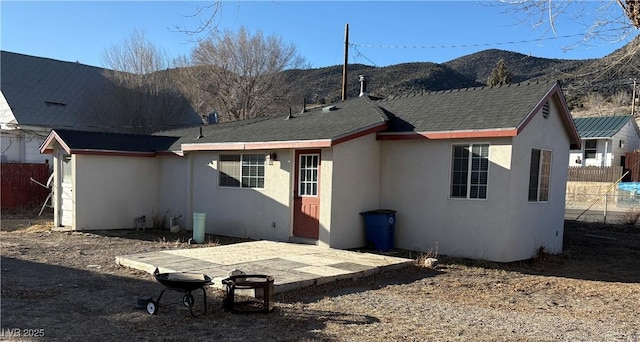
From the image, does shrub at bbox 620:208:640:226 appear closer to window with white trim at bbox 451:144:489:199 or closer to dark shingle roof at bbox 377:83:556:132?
dark shingle roof at bbox 377:83:556:132

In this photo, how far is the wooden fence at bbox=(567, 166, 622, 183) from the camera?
31.8 m

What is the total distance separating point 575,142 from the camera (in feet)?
42.2

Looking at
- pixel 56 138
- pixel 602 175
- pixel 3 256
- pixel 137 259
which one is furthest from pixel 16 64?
pixel 602 175

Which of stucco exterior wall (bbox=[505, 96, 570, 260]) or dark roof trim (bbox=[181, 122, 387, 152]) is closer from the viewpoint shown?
stucco exterior wall (bbox=[505, 96, 570, 260])

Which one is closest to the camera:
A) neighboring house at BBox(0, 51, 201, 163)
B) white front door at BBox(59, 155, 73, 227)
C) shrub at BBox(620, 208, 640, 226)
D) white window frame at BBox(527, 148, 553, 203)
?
white window frame at BBox(527, 148, 553, 203)

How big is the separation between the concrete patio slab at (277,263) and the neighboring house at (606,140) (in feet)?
112

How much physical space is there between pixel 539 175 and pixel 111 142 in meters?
12.5

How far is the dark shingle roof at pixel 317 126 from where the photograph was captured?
1148 centimetres

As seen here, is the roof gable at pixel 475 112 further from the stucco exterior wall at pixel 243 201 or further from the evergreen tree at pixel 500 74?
the evergreen tree at pixel 500 74

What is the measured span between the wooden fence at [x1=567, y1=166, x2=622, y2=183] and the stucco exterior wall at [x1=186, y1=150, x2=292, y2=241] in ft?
90.4

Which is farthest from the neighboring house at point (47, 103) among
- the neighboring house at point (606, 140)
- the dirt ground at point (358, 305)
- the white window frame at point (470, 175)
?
the neighboring house at point (606, 140)

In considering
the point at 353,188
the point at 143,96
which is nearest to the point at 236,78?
the point at 143,96

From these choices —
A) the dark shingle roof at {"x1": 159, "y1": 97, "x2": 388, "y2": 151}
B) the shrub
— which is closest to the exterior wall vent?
the dark shingle roof at {"x1": 159, "y1": 97, "x2": 388, "y2": 151}

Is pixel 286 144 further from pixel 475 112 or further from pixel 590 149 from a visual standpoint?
pixel 590 149
